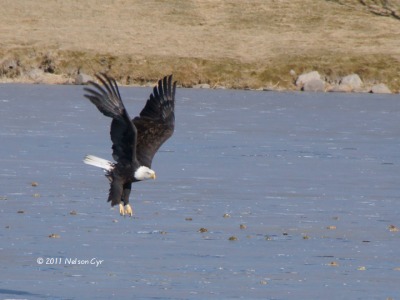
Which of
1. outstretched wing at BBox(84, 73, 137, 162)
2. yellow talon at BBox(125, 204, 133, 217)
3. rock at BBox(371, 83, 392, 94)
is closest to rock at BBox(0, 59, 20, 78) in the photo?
rock at BBox(371, 83, 392, 94)

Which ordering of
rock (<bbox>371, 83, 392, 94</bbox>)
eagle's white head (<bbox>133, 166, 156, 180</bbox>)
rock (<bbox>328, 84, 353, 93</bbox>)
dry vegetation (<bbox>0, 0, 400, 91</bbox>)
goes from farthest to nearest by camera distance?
1. dry vegetation (<bbox>0, 0, 400, 91</bbox>)
2. rock (<bbox>328, 84, 353, 93</bbox>)
3. rock (<bbox>371, 83, 392, 94</bbox>)
4. eagle's white head (<bbox>133, 166, 156, 180</bbox>)

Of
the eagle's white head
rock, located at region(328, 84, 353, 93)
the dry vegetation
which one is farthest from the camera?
the dry vegetation

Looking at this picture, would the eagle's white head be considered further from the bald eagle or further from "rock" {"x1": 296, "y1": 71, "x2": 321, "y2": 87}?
"rock" {"x1": 296, "y1": 71, "x2": 321, "y2": 87}

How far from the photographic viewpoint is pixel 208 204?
13648mm

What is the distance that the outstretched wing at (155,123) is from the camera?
39.1ft

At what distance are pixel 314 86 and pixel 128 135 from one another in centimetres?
2621

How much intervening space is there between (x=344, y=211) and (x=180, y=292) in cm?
450

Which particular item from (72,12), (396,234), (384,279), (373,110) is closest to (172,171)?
(396,234)

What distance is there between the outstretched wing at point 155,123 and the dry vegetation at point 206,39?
24.5 metres

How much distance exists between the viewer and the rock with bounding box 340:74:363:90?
37.0m

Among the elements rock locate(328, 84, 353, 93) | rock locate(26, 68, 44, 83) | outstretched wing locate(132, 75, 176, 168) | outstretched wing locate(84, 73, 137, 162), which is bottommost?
rock locate(26, 68, 44, 83)

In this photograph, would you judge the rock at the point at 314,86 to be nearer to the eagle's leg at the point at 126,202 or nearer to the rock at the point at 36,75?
the rock at the point at 36,75

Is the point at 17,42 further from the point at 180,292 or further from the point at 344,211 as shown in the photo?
the point at 180,292

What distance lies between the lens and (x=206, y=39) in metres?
46.2
